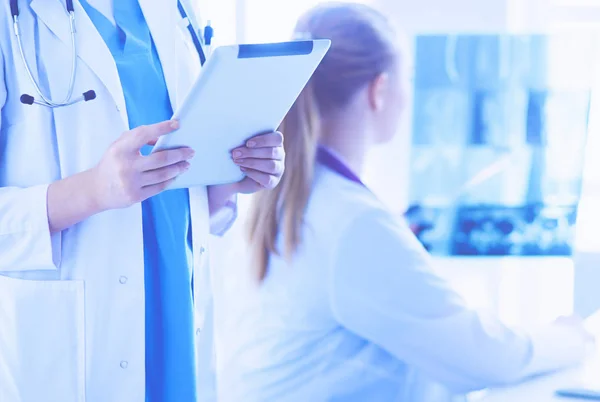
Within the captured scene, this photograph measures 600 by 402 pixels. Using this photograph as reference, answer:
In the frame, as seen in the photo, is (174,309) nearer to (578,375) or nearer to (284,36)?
(578,375)

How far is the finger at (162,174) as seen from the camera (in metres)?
0.84

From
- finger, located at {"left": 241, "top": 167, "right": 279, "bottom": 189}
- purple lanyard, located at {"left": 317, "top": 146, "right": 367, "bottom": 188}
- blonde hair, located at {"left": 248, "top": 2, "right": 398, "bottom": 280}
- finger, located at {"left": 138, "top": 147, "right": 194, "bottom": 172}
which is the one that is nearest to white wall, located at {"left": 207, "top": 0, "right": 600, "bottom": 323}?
blonde hair, located at {"left": 248, "top": 2, "right": 398, "bottom": 280}

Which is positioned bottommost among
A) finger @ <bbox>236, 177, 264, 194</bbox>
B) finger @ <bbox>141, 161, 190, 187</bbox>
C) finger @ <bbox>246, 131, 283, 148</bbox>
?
finger @ <bbox>236, 177, 264, 194</bbox>

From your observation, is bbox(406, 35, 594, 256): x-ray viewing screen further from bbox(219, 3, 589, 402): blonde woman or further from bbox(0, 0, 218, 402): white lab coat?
bbox(0, 0, 218, 402): white lab coat

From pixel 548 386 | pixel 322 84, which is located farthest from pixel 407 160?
pixel 548 386

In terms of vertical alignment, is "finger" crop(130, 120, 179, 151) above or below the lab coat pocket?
above

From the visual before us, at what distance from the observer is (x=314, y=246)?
1.24m

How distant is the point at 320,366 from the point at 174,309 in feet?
1.07

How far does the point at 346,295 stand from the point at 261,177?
28 centimetres

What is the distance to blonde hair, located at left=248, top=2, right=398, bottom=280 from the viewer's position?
4.26ft

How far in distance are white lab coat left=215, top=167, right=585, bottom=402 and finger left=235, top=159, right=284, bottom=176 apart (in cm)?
22

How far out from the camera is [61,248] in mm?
950

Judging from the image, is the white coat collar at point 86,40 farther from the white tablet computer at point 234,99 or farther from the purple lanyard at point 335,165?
the purple lanyard at point 335,165

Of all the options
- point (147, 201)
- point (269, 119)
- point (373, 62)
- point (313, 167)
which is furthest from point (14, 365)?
point (373, 62)
